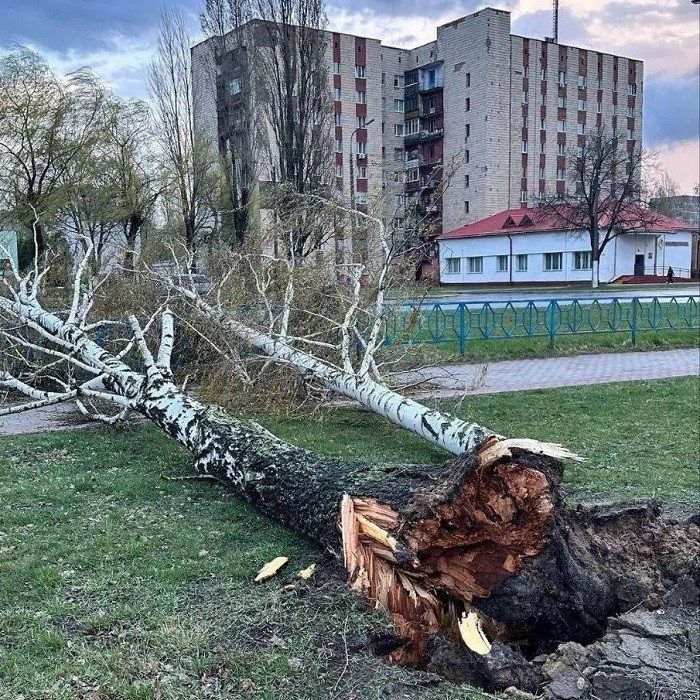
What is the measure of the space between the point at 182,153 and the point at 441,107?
16.9 feet

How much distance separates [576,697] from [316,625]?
943 mm

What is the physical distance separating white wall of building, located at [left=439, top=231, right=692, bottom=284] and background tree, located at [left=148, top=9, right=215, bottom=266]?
16048 mm

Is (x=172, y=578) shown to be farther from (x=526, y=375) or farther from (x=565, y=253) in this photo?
(x=565, y=253)

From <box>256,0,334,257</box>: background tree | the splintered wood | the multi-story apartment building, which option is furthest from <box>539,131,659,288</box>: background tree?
the splintered wood

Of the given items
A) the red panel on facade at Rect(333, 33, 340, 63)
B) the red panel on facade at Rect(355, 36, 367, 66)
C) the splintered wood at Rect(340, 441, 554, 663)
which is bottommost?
the splintered wood at Rect(340, 441, 554, 663)

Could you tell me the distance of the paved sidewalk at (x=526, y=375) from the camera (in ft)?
22.7

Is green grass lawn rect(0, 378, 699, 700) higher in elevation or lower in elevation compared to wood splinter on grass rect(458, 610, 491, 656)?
higher

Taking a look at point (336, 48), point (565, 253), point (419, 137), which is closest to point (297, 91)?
point (336, 48)

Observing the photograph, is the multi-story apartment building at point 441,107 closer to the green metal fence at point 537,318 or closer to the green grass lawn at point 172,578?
the green metal fence at point 537,318

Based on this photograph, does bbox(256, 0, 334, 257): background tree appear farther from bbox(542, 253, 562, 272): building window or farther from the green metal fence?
bbox(542, 253, 562, 272): building window

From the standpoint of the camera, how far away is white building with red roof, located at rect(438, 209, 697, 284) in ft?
90.3

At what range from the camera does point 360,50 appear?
9219 mm

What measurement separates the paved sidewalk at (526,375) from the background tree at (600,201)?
7188 mm

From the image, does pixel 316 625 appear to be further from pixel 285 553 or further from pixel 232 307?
pixel 232 307
